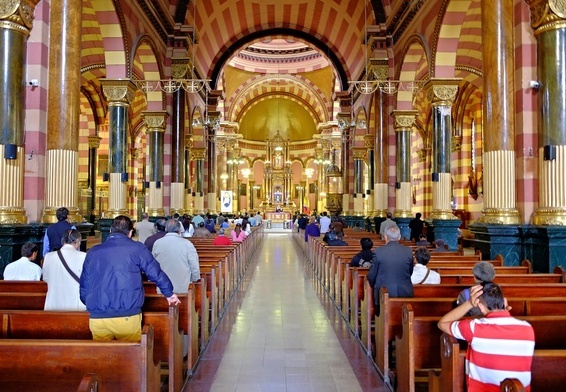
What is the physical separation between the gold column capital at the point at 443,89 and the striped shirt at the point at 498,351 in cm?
1124

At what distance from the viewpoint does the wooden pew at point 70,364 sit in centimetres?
308

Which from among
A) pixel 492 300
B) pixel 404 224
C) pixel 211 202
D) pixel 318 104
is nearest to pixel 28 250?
pixel 492 300

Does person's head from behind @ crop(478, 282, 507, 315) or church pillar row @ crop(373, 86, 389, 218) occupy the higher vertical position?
church pillar row @ crop(373, 86, 389, 218)

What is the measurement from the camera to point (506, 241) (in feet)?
27.7

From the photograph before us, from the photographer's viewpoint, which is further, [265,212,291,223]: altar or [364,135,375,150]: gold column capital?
[265,212,291,223]: altar

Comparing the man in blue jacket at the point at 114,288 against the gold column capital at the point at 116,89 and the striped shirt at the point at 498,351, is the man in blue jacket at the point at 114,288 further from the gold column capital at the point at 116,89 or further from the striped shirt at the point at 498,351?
the gold column capital at the point at 116,89

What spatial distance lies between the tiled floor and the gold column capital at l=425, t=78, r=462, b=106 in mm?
6558

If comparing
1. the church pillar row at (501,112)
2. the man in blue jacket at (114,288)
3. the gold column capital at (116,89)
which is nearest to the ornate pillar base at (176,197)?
the gold column capital at (116,89)

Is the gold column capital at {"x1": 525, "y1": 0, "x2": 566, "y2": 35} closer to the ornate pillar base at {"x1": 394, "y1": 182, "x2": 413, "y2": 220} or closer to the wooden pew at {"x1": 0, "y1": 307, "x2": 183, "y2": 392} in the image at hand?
the wooden pew at {"x1": 0, "y1": 307, "x2": 183, "y2": 392}

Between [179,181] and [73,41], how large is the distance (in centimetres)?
917

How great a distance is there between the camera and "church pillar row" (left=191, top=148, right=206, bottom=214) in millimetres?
24109

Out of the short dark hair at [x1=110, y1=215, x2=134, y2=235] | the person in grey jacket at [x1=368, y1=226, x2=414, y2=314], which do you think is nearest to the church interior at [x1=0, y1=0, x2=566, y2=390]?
the person in grey jacket at [x1=368, y1=226, x2=414, y2=314]

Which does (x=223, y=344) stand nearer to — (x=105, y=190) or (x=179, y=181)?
(x=179, y=181)

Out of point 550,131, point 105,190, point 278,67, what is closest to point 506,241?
point 550,131
